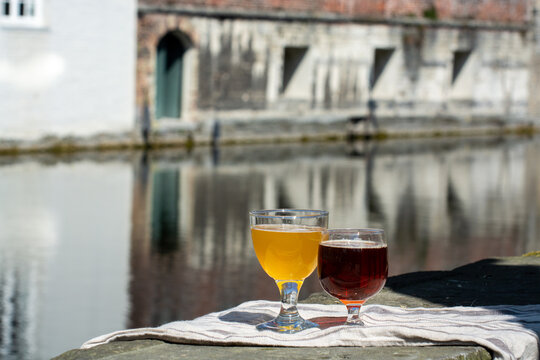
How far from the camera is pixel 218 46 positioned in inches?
876

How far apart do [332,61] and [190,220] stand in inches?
562

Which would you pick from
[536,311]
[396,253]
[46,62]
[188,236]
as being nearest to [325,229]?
[536,311]

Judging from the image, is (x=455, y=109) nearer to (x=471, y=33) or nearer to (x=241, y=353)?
(x=471, y=33)

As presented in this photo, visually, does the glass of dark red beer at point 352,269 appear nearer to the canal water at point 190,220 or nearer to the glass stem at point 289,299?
the glass stem at point 289,299

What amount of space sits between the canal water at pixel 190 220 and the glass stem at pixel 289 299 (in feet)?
11.5

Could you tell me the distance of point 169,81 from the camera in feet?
72.7

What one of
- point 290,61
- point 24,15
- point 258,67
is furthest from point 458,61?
point 24,15

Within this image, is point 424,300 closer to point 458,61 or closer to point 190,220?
point 190,220

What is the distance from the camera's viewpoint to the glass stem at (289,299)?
95.7 inches

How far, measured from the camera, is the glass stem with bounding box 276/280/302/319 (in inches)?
95.7

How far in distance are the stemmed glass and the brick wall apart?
18.7 meters

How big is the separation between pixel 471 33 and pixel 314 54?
614 cm

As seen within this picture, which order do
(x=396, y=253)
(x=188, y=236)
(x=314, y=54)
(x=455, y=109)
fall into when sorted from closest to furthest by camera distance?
(x=396, y=253), (x=188, y=236), (x=314, y=54), (x=455, y=109)

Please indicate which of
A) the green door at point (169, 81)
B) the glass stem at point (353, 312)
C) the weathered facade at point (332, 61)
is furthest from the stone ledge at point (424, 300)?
the green door at point (169, 81)
